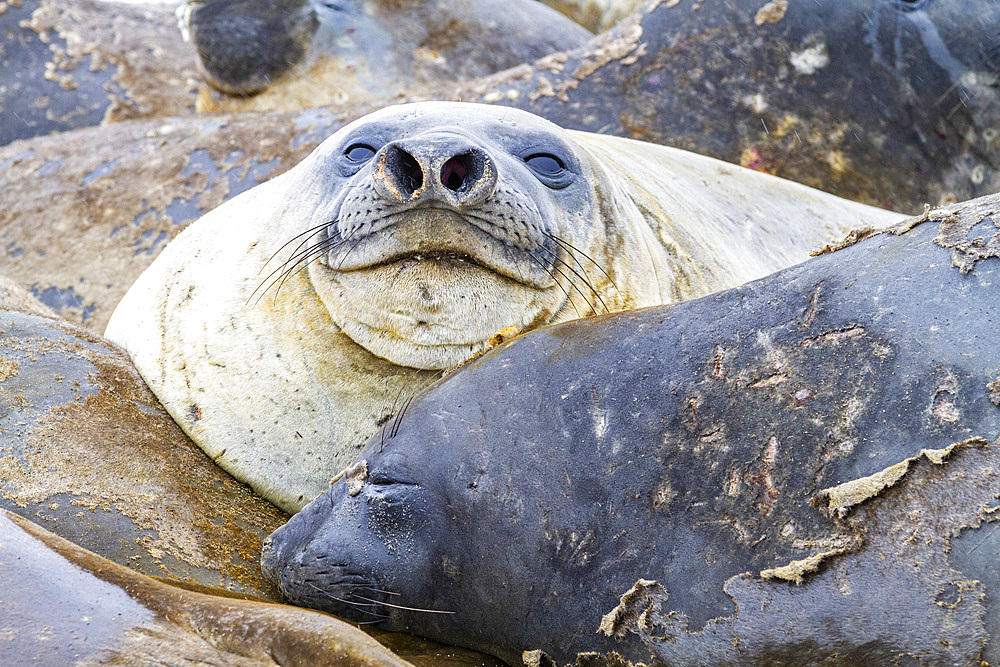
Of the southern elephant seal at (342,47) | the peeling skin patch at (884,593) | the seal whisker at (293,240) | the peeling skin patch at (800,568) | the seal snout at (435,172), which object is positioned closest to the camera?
the peeling skin patch at (884,593)

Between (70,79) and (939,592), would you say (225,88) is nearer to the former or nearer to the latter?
(70,79)

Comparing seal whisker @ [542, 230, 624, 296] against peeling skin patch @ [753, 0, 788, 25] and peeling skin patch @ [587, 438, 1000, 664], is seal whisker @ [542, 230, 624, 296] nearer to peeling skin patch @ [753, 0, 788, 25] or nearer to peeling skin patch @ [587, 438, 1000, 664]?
peeling skin patch @ [587, 438, 1000, 664]

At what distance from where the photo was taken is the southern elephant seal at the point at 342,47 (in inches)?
234

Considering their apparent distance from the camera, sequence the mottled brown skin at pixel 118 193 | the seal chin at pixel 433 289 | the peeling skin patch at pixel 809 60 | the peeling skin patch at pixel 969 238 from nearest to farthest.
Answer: the peeling skin patch at pixel 969 238
the seal chin at pixel 433 289
the mottled brown skin at pixel 118 193
the peeling skin patch at pixel 809 60

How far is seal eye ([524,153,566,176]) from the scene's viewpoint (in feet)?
9.14

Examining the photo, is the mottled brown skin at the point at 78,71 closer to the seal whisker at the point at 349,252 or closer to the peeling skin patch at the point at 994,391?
the seal whisker at the point at 349,252

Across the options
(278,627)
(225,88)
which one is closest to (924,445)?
(278,627)

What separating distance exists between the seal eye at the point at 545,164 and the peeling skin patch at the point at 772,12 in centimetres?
222

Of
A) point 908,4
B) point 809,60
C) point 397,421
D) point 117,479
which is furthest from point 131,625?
point 908,4

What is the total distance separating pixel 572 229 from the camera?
8.95ft

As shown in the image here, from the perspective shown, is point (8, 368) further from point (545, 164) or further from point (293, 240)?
point (545, 164)

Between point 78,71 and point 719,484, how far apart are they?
18.0 ft

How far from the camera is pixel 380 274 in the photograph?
2482mm

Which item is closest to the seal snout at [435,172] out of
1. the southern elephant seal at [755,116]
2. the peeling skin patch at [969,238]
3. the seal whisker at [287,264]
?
the seal whisker at [287,264]
